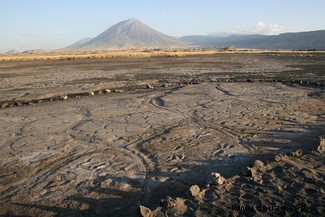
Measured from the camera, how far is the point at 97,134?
8.20 m

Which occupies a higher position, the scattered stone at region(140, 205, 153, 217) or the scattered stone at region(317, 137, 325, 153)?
the scattered stone at region(140, 205, 153, 217)

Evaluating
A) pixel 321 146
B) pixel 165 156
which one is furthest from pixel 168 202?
pixel 321 146

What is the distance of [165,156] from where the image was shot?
21.9 feet

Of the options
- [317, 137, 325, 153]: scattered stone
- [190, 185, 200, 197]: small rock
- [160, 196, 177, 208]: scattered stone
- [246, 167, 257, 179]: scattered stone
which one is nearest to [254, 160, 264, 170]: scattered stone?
[246, 167, 257, 179]: scattered stone

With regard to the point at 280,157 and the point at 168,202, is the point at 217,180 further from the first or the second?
the point at 280,157

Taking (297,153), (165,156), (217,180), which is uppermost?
(217,180)

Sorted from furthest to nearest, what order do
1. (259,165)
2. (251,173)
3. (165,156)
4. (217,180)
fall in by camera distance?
(165,156) → (259,165) → (251,173) → (217,180)

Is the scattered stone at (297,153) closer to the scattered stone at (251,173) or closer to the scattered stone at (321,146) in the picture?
the scattered stone at (321,146)

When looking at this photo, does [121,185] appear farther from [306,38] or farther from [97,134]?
[306,38]

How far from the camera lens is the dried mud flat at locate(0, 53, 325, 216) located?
188 inches

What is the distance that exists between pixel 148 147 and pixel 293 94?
24.6 ft

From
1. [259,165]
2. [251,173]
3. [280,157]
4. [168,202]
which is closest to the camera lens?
[168,202]

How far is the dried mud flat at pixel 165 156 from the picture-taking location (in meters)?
4.77

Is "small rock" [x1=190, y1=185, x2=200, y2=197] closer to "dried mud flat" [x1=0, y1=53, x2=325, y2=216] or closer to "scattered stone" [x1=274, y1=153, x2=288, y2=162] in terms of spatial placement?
"dried mud flat" [x1=0, y1=53, x2=325, y2=216]
